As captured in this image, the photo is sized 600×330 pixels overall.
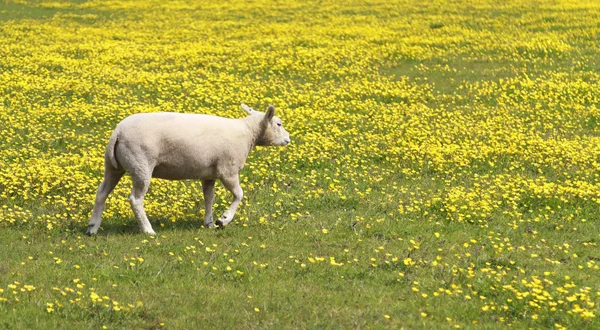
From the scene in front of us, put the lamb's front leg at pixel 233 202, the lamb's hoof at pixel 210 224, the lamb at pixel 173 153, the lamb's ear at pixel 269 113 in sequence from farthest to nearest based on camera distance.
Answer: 1. the lamb's ear at pixel 269 113
2. the lamb's hoof at pixel 210 224
3. the lamb's front leg at pixel 233 202
4. the lamb at pixel 173 153

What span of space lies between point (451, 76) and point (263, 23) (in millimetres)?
16049

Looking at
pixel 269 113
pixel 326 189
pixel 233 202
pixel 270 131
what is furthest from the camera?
pixel 326 189

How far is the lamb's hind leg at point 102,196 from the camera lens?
12492 millimetres

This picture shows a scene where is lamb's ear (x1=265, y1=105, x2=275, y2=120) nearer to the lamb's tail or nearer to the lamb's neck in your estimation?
the lamb's neck

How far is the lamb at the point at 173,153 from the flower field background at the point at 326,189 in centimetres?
52

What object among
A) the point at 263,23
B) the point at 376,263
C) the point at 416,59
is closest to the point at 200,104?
the point at 416,59

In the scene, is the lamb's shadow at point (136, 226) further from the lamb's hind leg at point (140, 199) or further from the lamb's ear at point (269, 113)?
the lamb's ear at point (269, 113)

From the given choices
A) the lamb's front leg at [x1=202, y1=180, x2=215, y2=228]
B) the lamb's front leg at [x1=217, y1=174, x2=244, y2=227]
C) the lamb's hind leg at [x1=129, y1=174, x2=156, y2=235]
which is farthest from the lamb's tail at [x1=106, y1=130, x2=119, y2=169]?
the lamb's front leg at [x1=217, y1=174, x2=244, y2=227]

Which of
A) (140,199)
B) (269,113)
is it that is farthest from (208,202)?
(269,113)

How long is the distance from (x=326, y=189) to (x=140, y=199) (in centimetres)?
429

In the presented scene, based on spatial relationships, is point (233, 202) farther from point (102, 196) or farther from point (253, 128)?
point (102, 196)

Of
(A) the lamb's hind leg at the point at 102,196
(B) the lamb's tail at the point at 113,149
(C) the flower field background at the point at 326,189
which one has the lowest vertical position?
(C) the flower field background at the point at 326,189

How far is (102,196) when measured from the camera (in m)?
12.6

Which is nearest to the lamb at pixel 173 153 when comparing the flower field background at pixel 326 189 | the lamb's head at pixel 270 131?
the lamb's head at pixel 270 131
